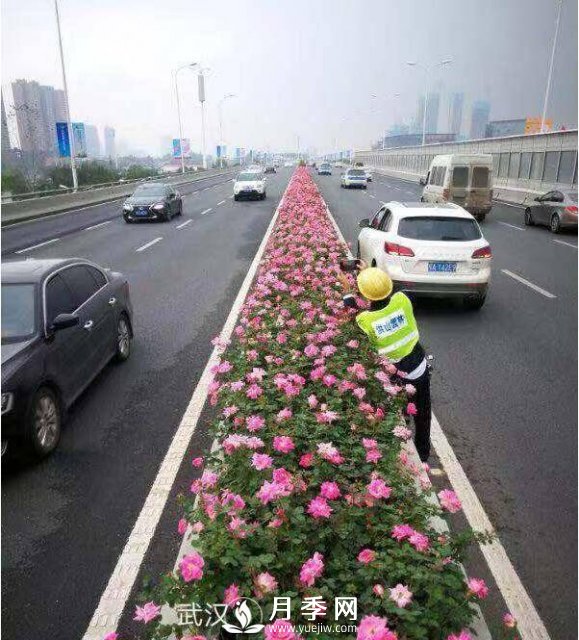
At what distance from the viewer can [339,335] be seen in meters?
5.38

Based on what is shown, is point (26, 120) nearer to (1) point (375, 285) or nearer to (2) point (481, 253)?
(2) point (481, 253)

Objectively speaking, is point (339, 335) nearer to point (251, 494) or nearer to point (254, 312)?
point (254, 312)

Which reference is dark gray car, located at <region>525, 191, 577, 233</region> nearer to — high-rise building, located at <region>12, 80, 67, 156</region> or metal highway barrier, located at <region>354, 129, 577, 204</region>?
metal highway barrier, located at <region>354, 129, 577, 204</region>

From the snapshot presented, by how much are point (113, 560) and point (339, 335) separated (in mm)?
2941

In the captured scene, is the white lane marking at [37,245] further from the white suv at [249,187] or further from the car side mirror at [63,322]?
the white suv at [249,187]

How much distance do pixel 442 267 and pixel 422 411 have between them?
4.73 m

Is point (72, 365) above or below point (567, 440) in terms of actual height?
above

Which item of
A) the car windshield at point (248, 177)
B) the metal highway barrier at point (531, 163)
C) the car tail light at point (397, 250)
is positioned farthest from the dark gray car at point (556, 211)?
the car windshield at point (248, 177)

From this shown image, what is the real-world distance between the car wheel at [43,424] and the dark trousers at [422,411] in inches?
127

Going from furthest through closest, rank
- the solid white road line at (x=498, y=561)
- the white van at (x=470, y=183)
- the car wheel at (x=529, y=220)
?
the white van at (x=470, y=183)
the car wheel at (x=529, y=220)
the solid white road line at (x=498, y=561)

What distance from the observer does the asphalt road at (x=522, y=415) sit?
3564 mm

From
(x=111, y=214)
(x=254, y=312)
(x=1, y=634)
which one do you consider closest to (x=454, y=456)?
(x=254, y=312)

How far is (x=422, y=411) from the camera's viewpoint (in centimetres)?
443

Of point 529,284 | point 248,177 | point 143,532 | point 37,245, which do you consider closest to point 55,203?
point 248,177
